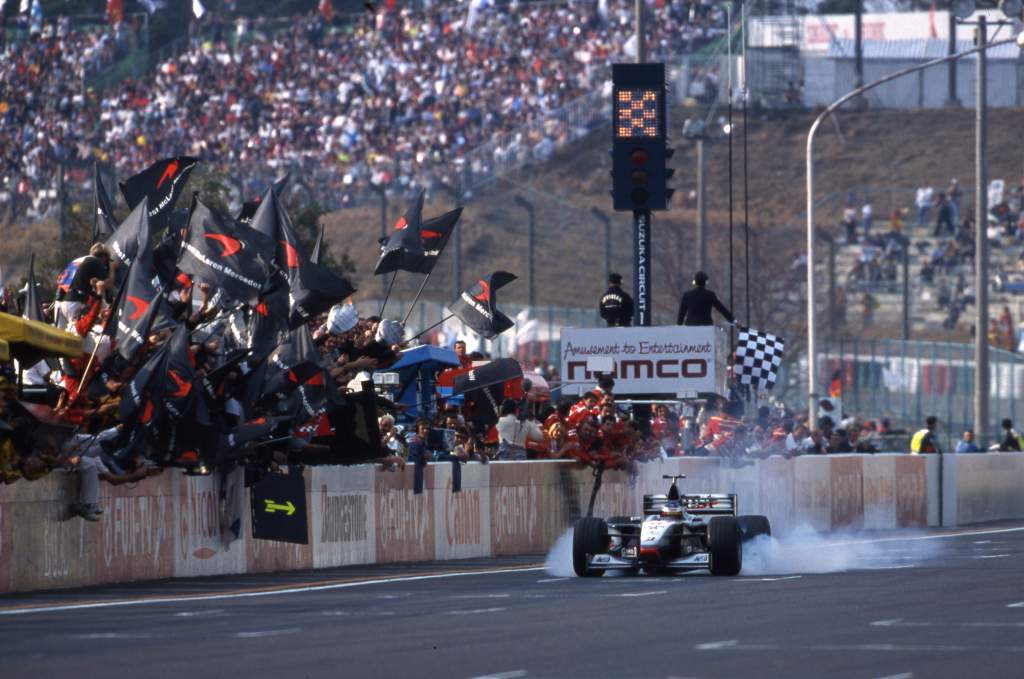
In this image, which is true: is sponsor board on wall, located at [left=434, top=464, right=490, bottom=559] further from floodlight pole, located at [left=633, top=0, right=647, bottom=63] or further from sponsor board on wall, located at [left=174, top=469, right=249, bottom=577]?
floodlight pole, located at [left=633, top=0, right=647, bottom=63]

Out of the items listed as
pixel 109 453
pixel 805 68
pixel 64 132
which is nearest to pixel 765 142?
pixel 805 68

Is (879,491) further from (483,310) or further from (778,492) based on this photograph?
(483,310)

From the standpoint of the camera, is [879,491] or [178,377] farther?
[879,491]

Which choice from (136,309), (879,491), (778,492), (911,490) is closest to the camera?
(136,309)

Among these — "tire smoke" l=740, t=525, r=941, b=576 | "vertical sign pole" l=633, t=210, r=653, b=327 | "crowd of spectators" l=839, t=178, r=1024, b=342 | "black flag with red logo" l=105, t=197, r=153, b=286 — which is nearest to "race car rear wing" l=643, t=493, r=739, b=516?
"tire smoke" l=740, t=525, r=941, b=576

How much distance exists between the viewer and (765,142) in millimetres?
67125

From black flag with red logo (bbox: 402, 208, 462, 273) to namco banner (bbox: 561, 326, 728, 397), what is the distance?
6.48ft

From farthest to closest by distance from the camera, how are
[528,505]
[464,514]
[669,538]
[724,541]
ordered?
1. [528,505]
2. [464,514]
3. [669,538]
4. [724,541]

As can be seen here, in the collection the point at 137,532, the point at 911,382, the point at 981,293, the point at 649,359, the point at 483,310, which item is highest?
the point at 981,293

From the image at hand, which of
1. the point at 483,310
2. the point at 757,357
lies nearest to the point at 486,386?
the point at 483,310

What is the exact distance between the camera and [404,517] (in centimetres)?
2056

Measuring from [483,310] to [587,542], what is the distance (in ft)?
17.9

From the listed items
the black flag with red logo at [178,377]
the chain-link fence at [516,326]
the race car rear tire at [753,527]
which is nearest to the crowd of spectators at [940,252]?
the chain-link fence at [516,326]

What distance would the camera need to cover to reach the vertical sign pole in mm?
24125
